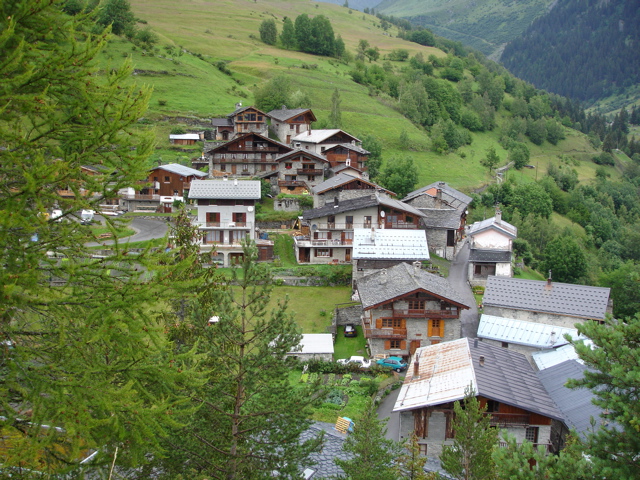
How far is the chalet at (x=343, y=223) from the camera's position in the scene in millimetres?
61406

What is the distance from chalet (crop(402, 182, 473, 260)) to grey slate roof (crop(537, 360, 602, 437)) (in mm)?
27464

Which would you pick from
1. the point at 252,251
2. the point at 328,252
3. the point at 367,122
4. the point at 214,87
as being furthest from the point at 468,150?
the point at 252,251

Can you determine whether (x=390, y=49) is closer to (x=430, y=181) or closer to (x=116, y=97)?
(x=430, y=181)

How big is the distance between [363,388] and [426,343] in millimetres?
8129

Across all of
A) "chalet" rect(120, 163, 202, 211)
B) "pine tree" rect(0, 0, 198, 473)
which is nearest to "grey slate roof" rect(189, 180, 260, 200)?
"chalet" rect(120, 163, 202, 211)

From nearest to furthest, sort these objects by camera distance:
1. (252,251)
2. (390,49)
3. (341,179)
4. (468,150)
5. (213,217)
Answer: (252,251)
(213,217)
(341,179)
(468,150)
(390,49)

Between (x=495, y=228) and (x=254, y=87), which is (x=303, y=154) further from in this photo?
(x=254, y=87)

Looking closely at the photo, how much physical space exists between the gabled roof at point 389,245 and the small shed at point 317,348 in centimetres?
1108

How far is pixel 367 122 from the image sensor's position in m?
112

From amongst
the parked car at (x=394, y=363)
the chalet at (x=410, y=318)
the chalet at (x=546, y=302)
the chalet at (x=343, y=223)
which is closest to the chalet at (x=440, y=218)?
the chalet at (x=343, y=223)

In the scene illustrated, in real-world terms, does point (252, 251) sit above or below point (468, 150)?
below

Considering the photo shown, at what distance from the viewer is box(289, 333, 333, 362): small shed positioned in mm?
41875

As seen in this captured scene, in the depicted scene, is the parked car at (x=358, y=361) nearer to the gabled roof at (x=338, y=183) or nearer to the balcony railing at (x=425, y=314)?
the balcony railing at (x=425, y=314)

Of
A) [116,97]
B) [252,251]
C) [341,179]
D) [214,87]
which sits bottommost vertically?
[252,251]
